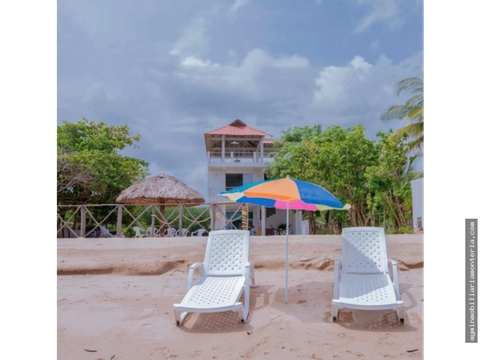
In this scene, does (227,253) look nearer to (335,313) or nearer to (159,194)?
(335,313)

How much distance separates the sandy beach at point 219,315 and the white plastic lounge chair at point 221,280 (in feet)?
0.85

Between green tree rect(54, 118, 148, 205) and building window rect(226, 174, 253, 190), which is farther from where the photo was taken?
building window rect(226, 174, 253, 190)

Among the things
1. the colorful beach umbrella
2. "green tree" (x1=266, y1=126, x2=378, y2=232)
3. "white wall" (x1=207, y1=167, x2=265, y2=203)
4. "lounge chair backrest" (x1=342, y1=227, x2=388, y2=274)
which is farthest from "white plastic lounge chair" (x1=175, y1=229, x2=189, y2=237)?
"lounge chair backrest" (x1=342, y1=227, x2=388, y2=274)

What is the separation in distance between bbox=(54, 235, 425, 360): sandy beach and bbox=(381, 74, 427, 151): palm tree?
762cm

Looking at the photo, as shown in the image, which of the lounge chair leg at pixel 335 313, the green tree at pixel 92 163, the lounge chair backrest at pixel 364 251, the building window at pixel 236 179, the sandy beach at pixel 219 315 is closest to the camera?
the sandy beach at pixel 219 315

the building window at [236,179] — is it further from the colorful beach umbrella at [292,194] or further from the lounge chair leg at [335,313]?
the lounge chair leg at [335,313]

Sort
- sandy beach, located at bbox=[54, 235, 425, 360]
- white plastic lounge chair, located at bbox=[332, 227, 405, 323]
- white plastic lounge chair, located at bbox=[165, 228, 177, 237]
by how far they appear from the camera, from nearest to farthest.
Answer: sandy beach, located at bbox=[54, 235, 425, 360], white plastic lounge chair, located at bbox=[332, 227, 405, 323], white plastic lounge chair, located at bbox=[165, 228, 177, 237]

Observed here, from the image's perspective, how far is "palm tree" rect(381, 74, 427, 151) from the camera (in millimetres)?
14117

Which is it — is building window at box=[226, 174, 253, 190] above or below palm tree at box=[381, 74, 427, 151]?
below

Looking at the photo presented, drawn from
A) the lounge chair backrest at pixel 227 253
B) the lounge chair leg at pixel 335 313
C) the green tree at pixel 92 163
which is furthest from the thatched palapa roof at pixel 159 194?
the lounge chair leg at pixel 335 313

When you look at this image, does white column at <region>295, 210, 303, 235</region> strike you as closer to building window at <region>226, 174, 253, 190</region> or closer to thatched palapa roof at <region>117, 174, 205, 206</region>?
building window at <region>226, 174, 253, 190</region>

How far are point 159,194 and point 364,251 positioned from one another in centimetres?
953

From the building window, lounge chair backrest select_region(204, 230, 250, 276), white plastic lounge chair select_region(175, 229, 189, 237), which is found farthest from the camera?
the building window

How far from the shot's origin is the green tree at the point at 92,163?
17.4m
